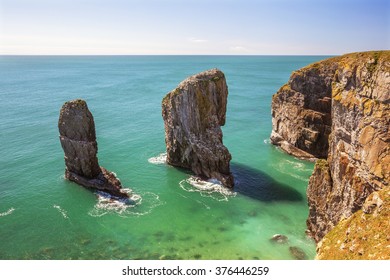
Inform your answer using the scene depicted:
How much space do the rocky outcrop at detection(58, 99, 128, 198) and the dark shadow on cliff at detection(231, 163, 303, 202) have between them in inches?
766

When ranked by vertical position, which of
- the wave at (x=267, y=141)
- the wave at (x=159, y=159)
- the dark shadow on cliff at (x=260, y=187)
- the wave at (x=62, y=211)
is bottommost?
the wave at (x=62, y=211)

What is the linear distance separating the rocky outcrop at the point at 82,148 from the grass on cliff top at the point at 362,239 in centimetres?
3525

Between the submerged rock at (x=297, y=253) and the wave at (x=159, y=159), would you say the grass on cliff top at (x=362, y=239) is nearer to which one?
the submerged rock at (x=297, y=253)

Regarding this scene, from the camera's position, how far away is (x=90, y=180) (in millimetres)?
50281

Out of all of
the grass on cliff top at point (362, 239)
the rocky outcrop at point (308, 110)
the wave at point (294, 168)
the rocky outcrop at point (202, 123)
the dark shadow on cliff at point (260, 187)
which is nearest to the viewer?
the grass on cliff top at point (362, 239)

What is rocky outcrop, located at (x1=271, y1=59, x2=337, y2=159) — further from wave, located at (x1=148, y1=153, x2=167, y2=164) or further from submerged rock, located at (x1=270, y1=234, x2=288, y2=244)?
submerged rock, located at (x1=270, y1=234, x2=288, y2=244)

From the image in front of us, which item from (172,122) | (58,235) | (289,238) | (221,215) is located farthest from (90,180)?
(289,238)

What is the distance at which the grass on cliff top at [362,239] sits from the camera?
16141mm

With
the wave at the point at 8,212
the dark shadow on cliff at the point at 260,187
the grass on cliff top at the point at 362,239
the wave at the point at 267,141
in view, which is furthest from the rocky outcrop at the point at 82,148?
the wave at the point at 267,141

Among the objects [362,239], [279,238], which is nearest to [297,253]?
[279,238]

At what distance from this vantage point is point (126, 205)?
45875 millimetres

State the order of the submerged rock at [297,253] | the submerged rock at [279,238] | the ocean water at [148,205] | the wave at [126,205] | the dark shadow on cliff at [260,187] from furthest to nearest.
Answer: the dark shadow on cliff at [260,187] → the wave at [126,205] → the submerged rock at [279,238] → the ocean water at [148,205] → the submerged rock at [297,253]

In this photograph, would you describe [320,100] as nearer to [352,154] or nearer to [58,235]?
[352,154]

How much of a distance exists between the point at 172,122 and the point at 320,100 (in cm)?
2888
